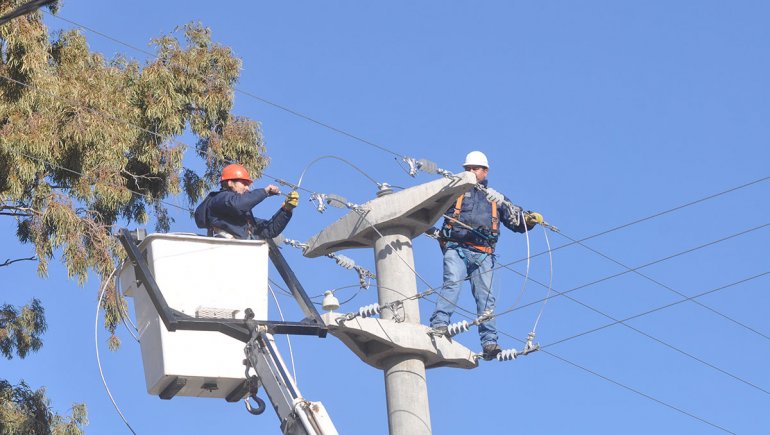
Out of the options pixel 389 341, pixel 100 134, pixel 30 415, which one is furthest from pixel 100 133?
pixel 389 341

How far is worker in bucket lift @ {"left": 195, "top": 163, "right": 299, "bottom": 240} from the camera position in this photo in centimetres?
1088

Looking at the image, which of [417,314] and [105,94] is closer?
[417,314]

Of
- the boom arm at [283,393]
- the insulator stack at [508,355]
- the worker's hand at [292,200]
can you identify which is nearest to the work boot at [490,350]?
the insulator stack at [508,355]

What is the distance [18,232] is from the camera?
18.1 metres

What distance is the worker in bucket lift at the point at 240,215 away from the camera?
10883 mm

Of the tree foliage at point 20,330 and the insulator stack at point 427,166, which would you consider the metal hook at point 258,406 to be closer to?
the insulator stack at point 427,166

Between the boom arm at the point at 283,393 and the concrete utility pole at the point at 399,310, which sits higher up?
the concrete utility pole at the point at 399,310

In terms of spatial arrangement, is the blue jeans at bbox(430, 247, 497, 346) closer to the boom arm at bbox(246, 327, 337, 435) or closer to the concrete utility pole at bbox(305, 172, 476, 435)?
the concrete utility pole at bbox(305, 172, 476, 435)

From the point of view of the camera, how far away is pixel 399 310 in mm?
12078

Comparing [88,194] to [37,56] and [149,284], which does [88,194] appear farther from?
[149,284]

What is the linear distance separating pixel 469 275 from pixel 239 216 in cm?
285

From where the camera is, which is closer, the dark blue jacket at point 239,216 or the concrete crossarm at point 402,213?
the dark blue jacket at point 239,216

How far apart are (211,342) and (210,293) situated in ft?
1.12

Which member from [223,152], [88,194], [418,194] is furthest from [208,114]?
[418,194]
